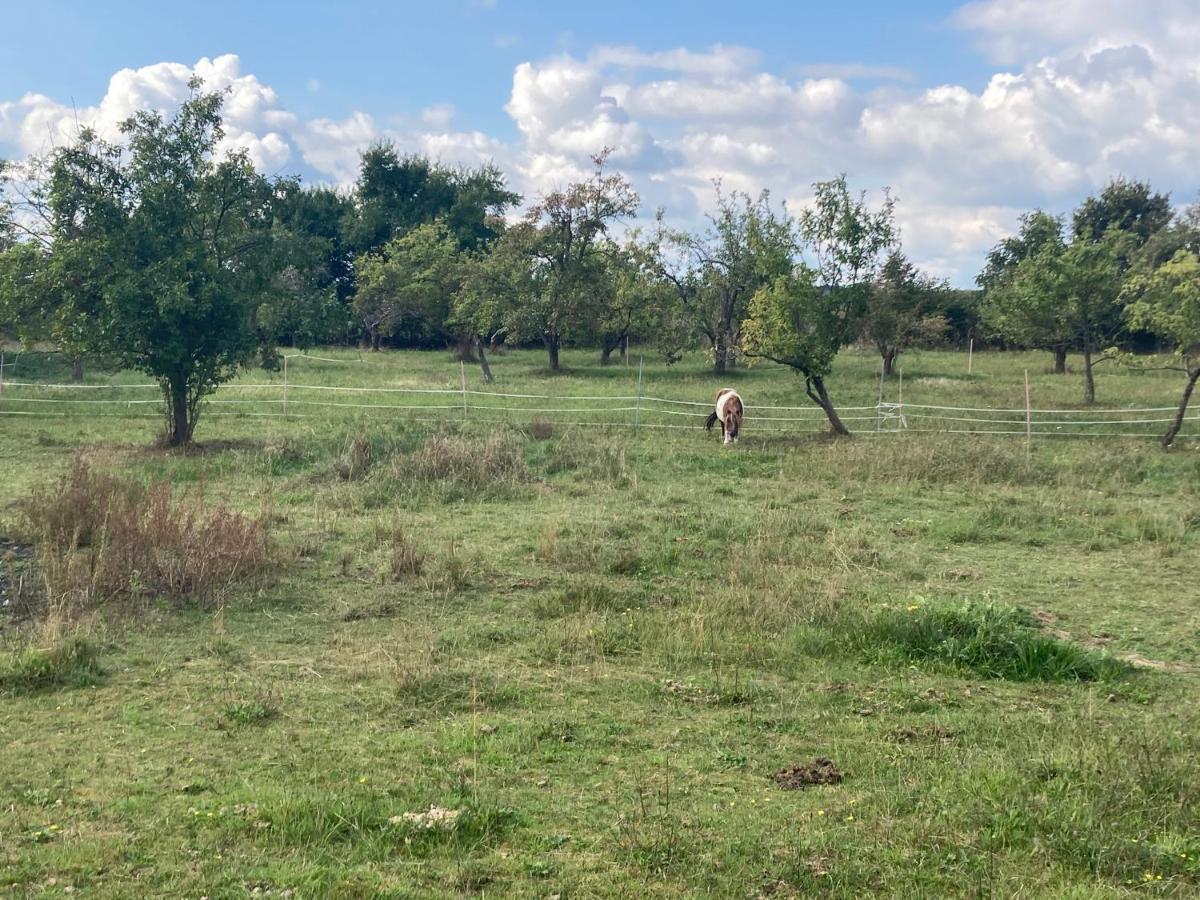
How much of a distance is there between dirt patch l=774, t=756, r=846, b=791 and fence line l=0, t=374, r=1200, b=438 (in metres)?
14.1

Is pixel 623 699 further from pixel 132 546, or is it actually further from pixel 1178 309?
pixel 1178 309

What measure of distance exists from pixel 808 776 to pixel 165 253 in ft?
45.0

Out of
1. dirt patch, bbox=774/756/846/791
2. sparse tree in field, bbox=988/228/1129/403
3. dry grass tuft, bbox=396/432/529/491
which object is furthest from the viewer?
sparse tree in field, bbox=988/228/1129/403

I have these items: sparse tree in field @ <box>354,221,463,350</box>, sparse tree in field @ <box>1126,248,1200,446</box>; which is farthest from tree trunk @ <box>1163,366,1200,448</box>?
sparse tree in field @ <box>354,221,463,350</box>

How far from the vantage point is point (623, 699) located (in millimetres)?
5820

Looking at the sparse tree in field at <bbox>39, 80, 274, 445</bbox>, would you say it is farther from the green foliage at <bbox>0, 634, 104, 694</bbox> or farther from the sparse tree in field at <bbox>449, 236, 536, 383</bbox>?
the sparse tree in field at <bbox>449, 236, 536, 383</bbox>

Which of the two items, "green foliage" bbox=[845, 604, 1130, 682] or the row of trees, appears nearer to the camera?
"green foliage" bbox=[845, 604, 1130, 682]

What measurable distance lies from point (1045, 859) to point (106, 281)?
14.8 metres

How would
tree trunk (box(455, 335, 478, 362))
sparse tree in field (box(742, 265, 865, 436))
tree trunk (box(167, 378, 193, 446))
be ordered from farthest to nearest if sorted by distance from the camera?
tree trunk (box(455, 335, 478, 362))
sparse tree in field (box(742, 265, 865, 436))
tree trunk (box(167, 378, 193, 446))

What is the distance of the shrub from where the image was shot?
24.5 ft

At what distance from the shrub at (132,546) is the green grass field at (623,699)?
238mm

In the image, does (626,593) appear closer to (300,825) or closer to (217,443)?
(300,825)

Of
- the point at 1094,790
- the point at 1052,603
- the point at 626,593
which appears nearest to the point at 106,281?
the point at 626,593

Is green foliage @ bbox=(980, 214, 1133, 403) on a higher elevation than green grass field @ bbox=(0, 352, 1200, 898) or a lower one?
higher
